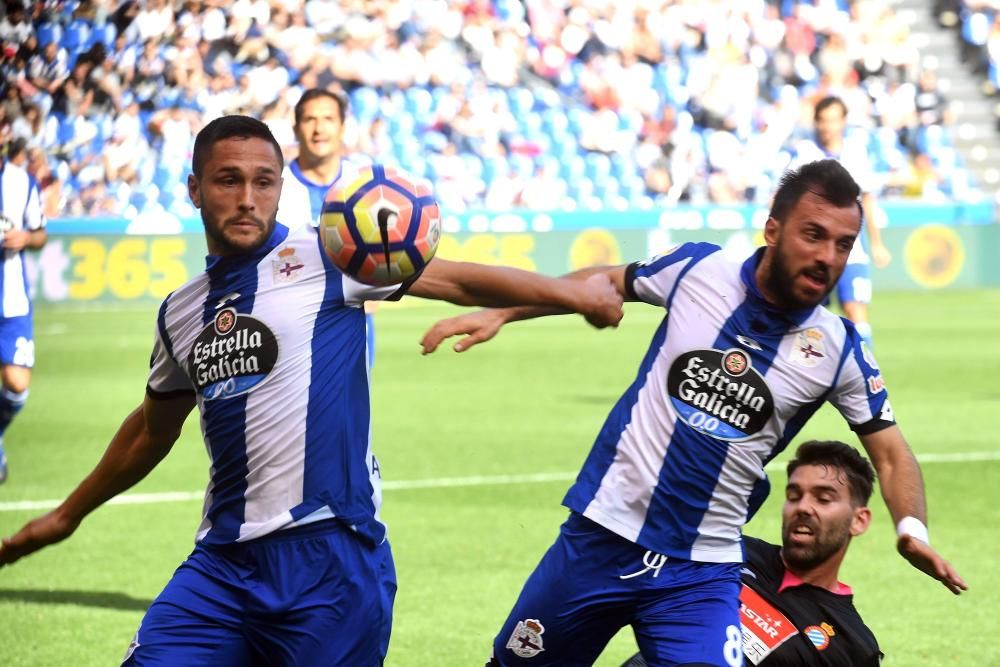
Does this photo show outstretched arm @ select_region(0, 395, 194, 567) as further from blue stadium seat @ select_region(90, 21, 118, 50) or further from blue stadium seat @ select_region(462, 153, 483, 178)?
blue stadium seat @ select_region(462, 153, 483, 178)

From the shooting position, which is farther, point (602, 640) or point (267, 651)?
point (602, 640)

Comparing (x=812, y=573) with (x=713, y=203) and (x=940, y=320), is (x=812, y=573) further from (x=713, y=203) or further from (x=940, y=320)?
(x=713, y=203)

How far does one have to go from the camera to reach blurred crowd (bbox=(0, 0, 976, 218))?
24047 millimetres

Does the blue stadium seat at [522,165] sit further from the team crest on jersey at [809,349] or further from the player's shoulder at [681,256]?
the team crest on jersey at [809,349]

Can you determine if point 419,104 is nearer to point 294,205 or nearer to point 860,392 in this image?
point 294,205

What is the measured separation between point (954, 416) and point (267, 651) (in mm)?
10393

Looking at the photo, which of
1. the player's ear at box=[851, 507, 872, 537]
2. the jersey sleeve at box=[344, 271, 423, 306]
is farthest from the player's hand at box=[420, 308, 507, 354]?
the player's ear at box=[851, 507, 872, 537]

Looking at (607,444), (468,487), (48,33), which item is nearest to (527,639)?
(607,444)

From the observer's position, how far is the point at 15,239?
422 inches

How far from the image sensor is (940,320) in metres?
21.9

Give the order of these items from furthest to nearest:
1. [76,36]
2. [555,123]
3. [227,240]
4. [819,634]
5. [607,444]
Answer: [555,123] → [76,36] → [819,634] → [607,444] → [227,240]

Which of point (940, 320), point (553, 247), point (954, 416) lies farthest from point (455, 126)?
point (954, 416)

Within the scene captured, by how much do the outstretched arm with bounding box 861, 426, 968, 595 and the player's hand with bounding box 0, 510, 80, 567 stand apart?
2.34 meters

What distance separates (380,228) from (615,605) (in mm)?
1440
